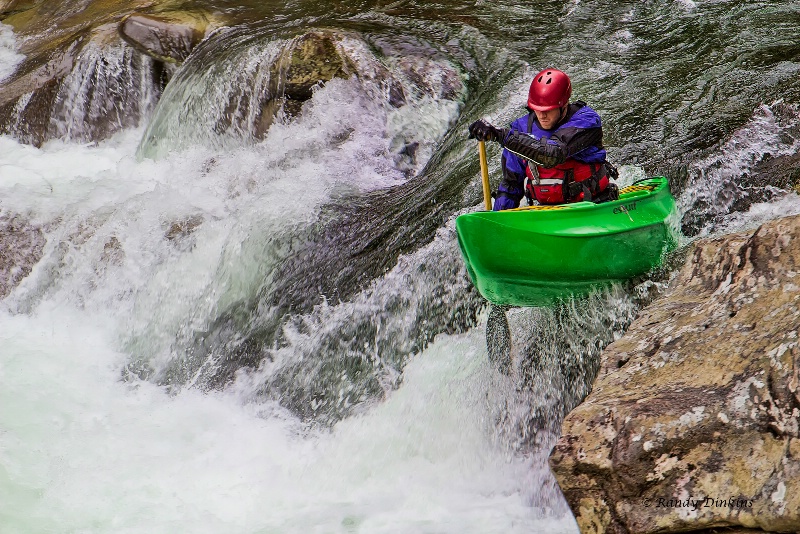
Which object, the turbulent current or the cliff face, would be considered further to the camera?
the turbulent current

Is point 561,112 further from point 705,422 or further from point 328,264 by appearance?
point 328,264

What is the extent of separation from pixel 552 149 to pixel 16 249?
15.5 feet

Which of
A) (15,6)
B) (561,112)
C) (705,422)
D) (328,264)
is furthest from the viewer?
(15,6)

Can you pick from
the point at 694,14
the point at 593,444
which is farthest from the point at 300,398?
the point at 694,14

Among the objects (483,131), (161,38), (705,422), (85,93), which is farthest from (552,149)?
(85,93)

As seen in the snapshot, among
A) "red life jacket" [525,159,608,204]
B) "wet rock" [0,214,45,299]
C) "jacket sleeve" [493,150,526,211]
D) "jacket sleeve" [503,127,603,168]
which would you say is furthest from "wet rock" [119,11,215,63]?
"jacket sleeve" [503,127,603,168]

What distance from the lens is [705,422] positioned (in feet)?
8.53

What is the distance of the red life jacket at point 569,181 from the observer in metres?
3.99

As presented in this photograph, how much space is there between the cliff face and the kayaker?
3.26ft

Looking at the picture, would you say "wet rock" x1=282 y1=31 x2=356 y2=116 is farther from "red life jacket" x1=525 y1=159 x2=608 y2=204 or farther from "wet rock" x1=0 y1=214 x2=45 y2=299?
"red life jacket" x1=525 y1=159 x2=608 y2=204

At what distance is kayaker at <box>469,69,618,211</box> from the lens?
375 cm

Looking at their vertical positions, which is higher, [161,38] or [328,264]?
[161,38]

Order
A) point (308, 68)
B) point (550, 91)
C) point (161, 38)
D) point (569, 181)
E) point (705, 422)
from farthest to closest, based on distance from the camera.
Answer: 1. point (161, 38)
2. point (308, 68)
3. point (569, 181)
4. point (550, 91)
5. point (705, 422)

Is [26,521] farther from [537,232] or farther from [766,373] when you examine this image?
[766,373]
